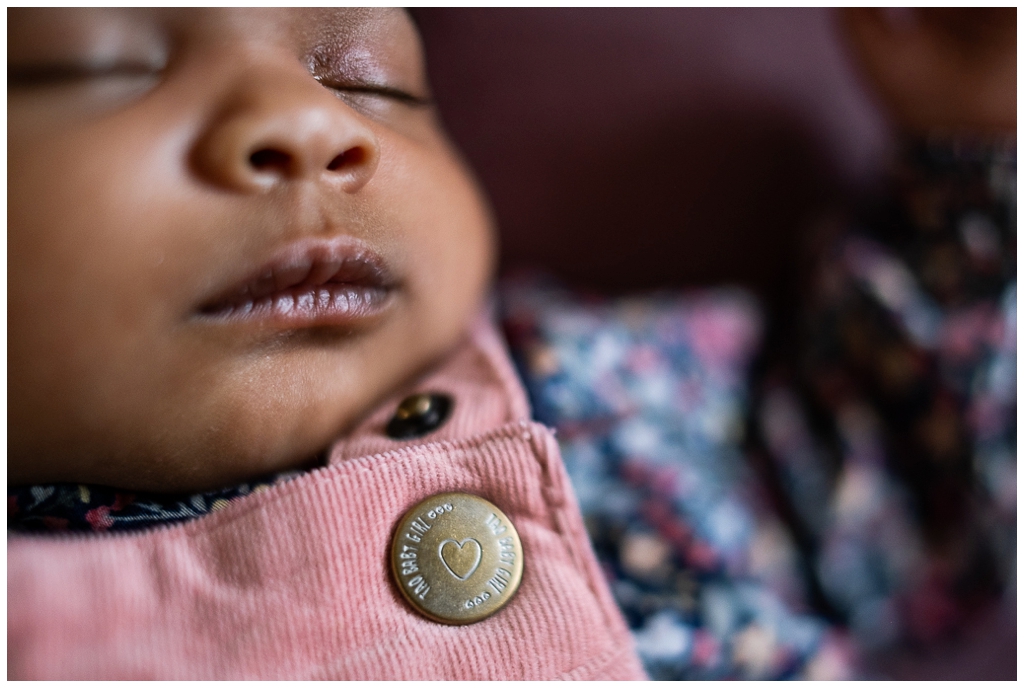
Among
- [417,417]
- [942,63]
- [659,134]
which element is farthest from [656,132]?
[417,417]

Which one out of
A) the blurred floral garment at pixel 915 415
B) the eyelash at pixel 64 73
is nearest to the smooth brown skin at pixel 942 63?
the blurred floral garment at pixel 915 415

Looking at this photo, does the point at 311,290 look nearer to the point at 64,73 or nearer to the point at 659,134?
the point at 64,73

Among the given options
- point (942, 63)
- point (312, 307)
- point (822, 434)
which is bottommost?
point (822, 434)

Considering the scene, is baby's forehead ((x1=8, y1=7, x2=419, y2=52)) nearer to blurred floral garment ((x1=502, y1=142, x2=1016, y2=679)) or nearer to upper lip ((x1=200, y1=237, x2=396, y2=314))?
upper lip ((x1=200, y1=237, x2=396, y2=314))

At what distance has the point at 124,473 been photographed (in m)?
0.33

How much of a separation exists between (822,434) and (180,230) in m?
0.46

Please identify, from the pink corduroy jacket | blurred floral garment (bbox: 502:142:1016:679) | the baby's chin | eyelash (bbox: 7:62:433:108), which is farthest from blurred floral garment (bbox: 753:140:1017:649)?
eyelash (bbox: 7:62:433:108)

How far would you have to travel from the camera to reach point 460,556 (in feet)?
1.05

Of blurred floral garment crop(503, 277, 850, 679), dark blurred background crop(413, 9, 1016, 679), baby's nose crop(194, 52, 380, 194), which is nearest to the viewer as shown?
baby's nose crop(194, 52, 380, 194)

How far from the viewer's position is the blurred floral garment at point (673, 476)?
42 cm

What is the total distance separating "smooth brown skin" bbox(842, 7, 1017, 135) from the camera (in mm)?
509

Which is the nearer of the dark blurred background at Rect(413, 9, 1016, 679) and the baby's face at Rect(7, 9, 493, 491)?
the baby's face at Rect(7, 9, 493, 491)

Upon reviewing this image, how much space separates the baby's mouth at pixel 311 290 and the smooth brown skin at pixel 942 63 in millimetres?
438

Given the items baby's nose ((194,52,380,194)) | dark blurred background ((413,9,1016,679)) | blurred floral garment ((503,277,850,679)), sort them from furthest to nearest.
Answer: dark blurred background ((413,9,1016,679)), blurred floral garment ((503,277,850,679)), baby's nose ((194,52,380,194))
